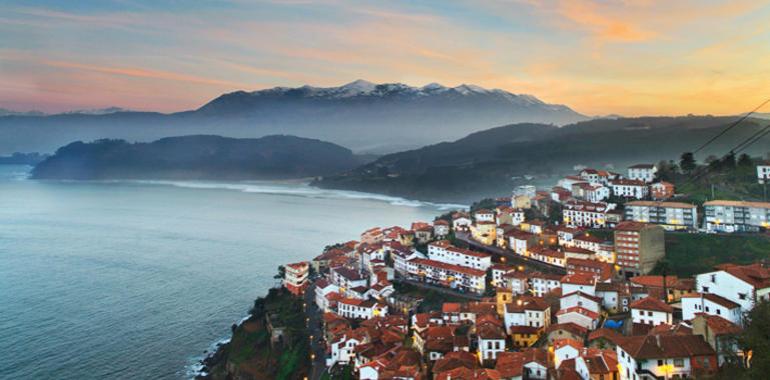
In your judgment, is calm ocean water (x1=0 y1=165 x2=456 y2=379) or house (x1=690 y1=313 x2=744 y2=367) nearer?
house (x1=690 y1=313 x2=744 y2=367)

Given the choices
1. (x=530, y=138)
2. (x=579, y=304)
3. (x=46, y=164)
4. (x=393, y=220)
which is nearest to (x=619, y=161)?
(x=393, y=220)

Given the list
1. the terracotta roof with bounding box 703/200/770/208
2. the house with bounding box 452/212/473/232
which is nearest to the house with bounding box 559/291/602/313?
the terracotta roof with bounding box 703/200/770/208

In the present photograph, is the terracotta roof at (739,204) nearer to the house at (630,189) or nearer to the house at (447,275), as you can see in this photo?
the house at (630,189)

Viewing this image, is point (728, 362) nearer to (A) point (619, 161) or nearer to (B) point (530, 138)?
(A) point (619, 161)

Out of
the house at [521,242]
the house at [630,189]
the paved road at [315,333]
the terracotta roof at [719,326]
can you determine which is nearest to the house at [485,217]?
the house at [521,242]

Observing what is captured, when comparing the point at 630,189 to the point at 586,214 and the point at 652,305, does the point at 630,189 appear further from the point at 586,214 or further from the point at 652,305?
the point at 652,305

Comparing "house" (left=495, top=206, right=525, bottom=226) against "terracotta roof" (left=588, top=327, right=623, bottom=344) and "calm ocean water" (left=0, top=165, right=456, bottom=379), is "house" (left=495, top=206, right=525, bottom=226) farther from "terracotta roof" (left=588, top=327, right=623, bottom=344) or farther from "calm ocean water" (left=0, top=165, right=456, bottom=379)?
"terracotta roof" (left=588, top=327, right=623, bottom=344)
